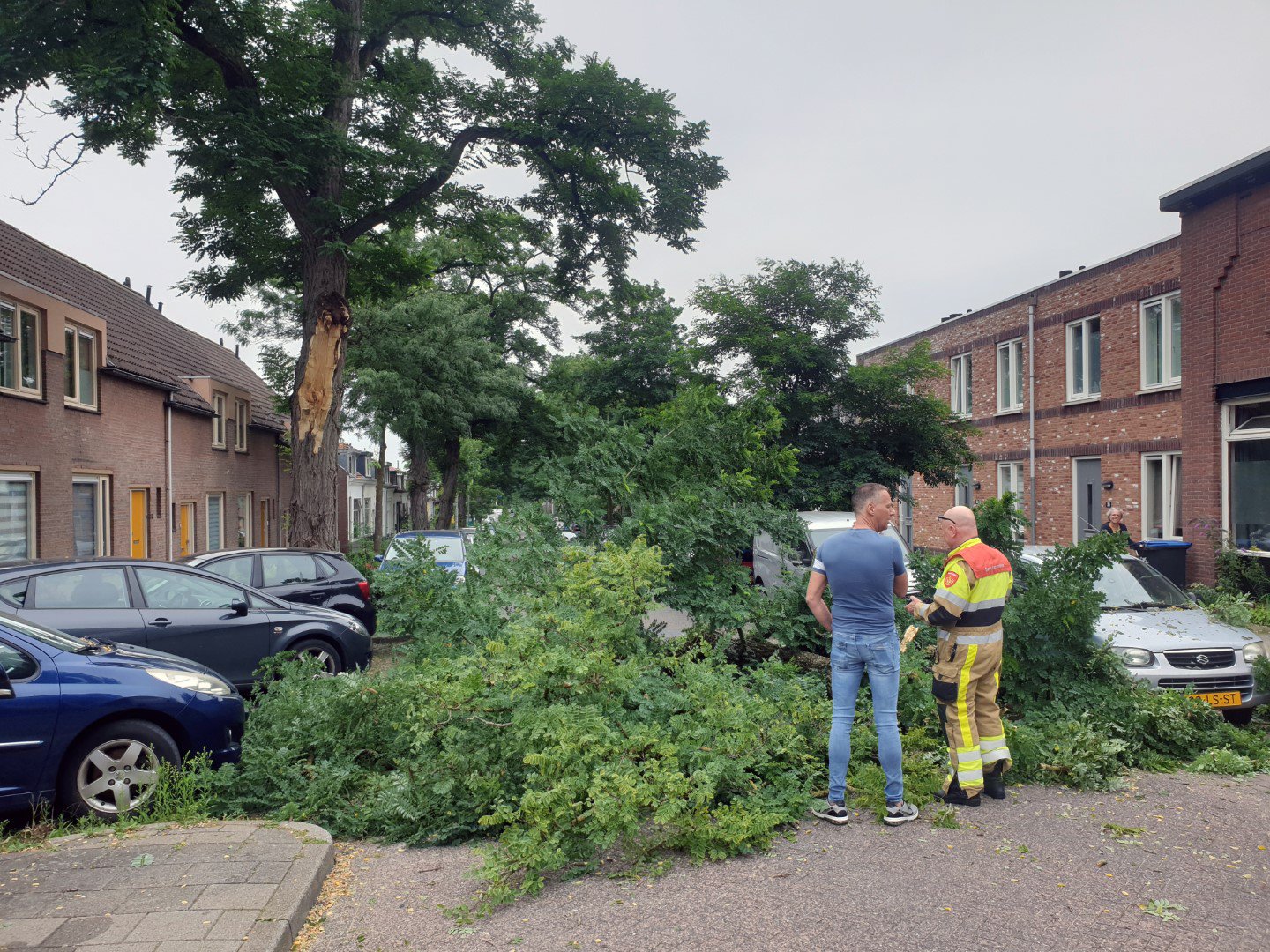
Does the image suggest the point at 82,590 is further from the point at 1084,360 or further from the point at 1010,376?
the point at 1010,376

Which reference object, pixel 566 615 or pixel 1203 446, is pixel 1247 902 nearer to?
pixel 566 615

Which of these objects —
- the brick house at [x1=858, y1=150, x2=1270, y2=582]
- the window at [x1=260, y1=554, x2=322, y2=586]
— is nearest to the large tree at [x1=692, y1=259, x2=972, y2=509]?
the brick house at [x1=858, y1=150, x2=1270, y2=582]

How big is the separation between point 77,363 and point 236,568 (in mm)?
8023

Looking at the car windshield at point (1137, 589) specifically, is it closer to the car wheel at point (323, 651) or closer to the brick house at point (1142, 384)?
the car wheel at point (323, 651)

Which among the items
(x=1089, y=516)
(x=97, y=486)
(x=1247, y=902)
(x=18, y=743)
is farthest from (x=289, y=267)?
(x=1089, y=516)

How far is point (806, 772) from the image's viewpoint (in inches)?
217

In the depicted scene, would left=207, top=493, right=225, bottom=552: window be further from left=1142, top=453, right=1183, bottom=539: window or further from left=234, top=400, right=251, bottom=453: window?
left=1142, top=453, right=1183, bottom=539: window

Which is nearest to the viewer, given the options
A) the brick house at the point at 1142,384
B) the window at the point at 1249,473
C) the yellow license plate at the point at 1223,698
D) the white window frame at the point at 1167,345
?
the yellow license plate at the point at 1223,698

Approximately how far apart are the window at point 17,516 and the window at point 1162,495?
20958mm

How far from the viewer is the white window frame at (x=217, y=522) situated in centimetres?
2239

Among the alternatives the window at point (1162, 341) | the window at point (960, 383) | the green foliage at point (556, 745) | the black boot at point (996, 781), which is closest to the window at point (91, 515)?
the green foliage at point (556, 745)

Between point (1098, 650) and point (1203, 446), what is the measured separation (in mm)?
11417

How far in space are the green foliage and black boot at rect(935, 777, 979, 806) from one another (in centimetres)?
73

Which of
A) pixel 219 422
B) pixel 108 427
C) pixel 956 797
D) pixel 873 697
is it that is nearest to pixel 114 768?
pixel 873 697
